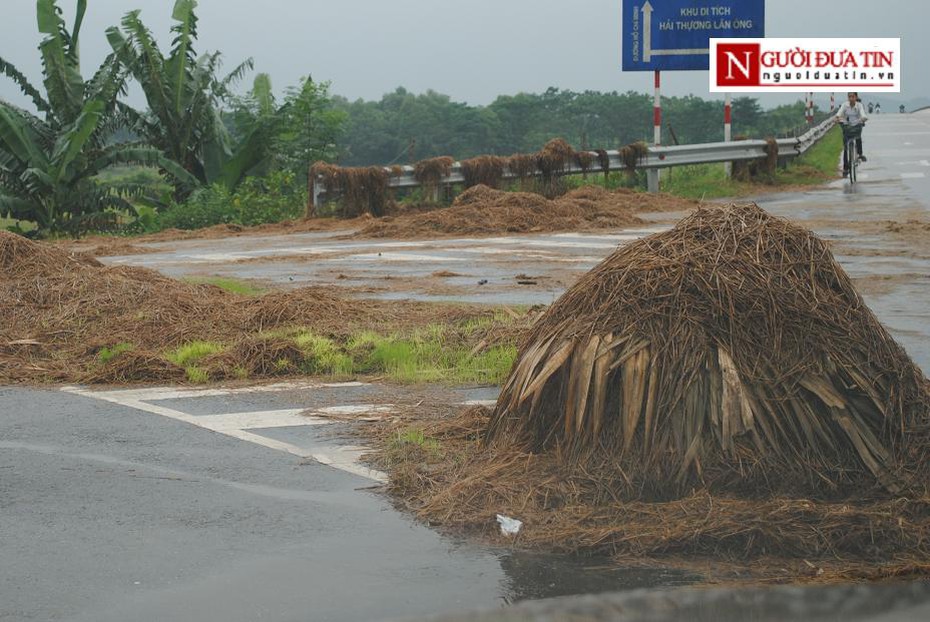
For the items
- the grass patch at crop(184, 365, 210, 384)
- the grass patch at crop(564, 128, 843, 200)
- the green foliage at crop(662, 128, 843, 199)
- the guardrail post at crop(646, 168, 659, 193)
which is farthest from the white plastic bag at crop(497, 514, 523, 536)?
the guardrail post at crop(646, 168, 659, 193)

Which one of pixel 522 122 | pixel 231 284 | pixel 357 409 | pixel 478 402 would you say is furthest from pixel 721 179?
pixel 522 122

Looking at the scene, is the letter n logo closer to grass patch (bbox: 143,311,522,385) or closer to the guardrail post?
the guardrail post

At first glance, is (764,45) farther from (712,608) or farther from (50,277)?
(712,608)

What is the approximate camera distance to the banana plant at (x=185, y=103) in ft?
105

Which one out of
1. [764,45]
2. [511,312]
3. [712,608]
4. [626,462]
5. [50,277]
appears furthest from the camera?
[764,45]

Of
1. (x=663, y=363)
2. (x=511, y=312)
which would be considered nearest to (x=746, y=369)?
(x=663, y=363)

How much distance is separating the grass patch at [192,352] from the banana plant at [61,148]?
65.8 feet

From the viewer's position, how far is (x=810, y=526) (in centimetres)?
527

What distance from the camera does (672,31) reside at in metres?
31.1

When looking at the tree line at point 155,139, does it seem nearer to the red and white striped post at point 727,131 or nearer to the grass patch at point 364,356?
the red and white striped post at point 727,131

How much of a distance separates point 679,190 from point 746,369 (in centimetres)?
2318

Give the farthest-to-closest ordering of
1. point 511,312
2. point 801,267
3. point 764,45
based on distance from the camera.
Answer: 1. point 764,45
2. point 511,312
3. point 801,267

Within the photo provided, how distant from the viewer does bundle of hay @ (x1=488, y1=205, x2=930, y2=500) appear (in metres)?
5.64

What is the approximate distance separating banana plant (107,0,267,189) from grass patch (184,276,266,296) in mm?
17882
